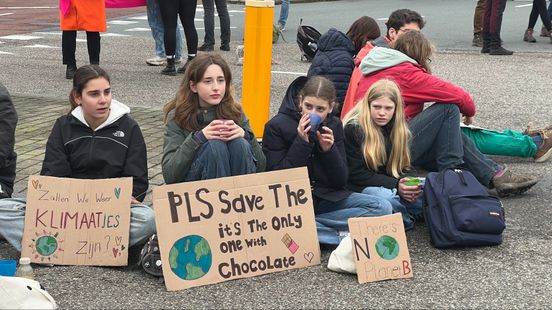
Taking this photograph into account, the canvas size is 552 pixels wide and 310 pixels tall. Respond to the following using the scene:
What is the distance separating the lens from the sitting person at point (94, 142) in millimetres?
4668

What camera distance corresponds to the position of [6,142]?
485 centimetres

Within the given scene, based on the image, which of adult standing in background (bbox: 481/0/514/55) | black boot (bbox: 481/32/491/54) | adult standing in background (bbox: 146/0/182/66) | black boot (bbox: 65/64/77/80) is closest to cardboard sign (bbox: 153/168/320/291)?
black boot (bbox: 65/64/77/80)

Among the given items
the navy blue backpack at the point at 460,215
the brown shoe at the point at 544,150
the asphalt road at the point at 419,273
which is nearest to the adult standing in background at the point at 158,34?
the asphalt road at the point at 419,273

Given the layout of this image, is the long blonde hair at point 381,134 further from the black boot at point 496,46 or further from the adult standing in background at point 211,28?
the adult standing in background at point 211,28

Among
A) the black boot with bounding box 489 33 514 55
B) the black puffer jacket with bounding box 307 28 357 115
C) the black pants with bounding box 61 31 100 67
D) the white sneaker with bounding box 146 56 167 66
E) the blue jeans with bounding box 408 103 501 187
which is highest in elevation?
the black puffer jacket with bounding box 307 28 357 115

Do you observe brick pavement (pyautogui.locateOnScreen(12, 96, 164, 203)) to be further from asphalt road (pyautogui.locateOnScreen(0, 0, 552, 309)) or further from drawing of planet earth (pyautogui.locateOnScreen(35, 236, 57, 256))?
drawing of planet earth (pyautogui.locateOnScreen(35, 236, 57, 256))

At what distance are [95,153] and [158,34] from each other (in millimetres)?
6224

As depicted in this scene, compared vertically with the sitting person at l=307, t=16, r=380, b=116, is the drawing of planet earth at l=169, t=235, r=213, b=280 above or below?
below

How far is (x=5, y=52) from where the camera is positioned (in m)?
12.1

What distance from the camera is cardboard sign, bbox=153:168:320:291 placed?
162 inches

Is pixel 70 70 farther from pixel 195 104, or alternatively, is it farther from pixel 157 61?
pixel 195 104

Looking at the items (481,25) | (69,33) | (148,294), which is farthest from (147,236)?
(481,25)

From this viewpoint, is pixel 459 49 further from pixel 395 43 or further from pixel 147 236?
pixel 147 236

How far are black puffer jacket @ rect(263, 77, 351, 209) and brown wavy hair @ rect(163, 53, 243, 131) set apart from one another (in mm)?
223
